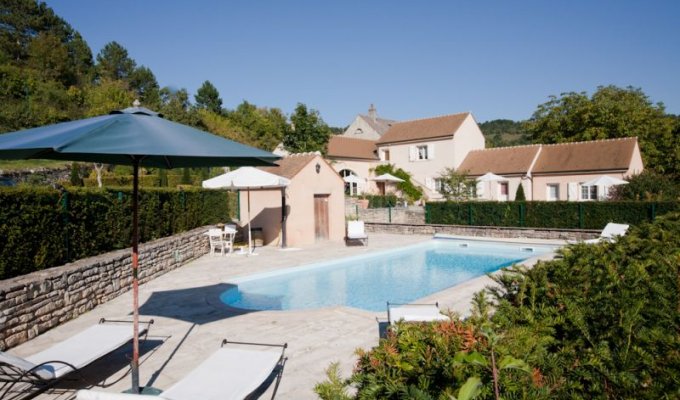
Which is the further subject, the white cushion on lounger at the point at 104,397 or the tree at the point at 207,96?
the tree at the point at 207,96

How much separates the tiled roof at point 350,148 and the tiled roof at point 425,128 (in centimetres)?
A: 152

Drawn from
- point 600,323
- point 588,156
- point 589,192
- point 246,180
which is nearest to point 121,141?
point 600,323

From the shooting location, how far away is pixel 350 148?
40.5 metres

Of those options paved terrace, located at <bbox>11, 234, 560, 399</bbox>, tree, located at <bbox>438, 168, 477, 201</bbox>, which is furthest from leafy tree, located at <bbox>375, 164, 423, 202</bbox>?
paved terrace, located at <bbox>11, 234, 560, 399</bbox>

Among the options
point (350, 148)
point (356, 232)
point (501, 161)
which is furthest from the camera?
point (350, 148)

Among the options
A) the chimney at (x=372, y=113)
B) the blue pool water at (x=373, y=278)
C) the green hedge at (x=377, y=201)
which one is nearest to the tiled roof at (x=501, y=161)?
the green hedge at (x=377, y=201)

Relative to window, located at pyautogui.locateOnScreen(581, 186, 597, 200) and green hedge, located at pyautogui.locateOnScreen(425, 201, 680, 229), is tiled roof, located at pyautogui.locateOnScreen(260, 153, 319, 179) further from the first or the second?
window, located at pyautogui.locateOnScreen(581, 186, 597, 200)

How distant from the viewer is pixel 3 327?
21.9 ft

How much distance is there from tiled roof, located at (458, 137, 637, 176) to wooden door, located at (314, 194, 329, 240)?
15747 millimetres

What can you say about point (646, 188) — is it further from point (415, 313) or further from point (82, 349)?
point (82, 349)

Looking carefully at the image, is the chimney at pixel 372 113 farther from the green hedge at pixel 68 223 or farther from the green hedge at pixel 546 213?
the green hedge at pixel 68 223

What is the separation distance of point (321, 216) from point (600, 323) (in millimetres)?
17436

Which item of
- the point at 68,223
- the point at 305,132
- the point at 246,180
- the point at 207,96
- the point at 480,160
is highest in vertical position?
the point at 207,96

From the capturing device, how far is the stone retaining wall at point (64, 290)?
22.7ft
